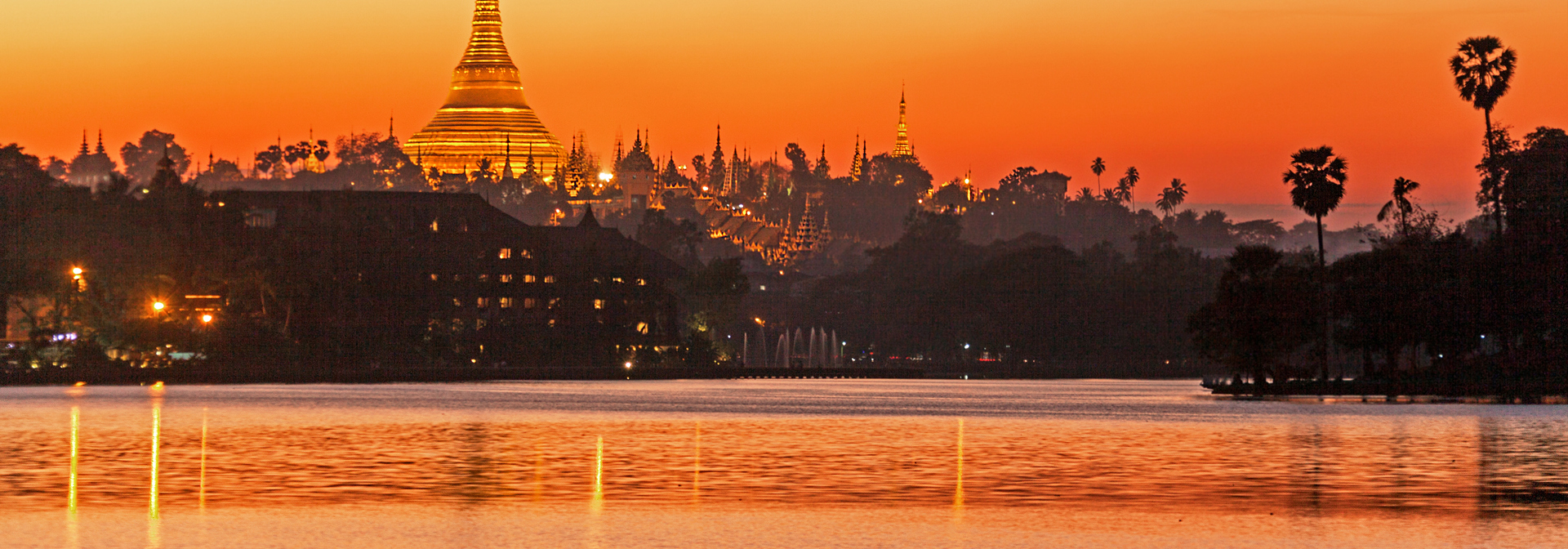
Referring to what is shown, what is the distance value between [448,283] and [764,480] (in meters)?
108

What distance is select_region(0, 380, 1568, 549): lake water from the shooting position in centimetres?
2306

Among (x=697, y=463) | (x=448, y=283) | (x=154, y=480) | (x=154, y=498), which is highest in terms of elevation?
(x=448, y=283)

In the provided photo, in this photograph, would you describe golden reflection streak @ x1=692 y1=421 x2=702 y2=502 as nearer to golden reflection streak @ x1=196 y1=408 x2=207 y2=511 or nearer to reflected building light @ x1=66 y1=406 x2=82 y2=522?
golden reflection streak @ x1=196 y1=408 x2=207 y2=511

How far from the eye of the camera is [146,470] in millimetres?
31547

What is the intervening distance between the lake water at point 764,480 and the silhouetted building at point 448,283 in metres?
54.9

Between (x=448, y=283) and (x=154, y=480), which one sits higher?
(x=448, y=283)

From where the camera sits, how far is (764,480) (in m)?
30.7

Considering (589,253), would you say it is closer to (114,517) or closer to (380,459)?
(380,459)

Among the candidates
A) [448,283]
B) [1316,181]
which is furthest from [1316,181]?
[448,283]

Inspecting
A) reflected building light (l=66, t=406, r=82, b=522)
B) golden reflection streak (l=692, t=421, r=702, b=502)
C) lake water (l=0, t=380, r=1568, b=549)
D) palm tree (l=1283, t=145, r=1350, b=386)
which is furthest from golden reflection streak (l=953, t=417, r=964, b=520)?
palm tree (l=1283, t=145, r=1350, b=386)

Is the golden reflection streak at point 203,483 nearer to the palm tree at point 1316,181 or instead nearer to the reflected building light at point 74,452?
the reflected building light at point 74,452

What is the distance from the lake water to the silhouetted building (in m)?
54.9

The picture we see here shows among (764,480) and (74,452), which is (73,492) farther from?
(764,480)

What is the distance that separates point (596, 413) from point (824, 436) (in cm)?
1444
